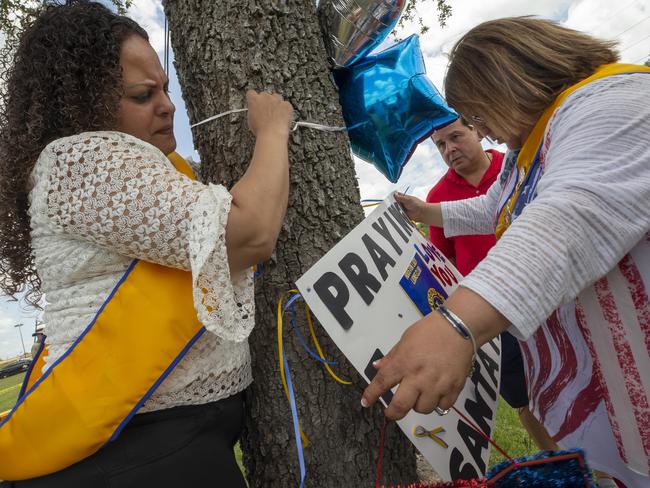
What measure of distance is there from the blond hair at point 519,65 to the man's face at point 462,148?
1.88 metres

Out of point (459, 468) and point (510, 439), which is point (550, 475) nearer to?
point (459, 468)

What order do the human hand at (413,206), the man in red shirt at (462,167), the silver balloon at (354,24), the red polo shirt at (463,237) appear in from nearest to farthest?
the silver balloon at (354,24), the human hand at (413,206), the red polo shirt at (463,237), the man in red shirt at (462,167)

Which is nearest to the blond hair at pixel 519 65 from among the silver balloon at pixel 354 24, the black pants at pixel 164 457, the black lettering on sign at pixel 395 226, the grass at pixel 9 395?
the silver balloon at pixel 354 24

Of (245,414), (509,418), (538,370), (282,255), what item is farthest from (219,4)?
(509,418)

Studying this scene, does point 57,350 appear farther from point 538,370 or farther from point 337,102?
point 538,370

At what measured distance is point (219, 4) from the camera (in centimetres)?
152

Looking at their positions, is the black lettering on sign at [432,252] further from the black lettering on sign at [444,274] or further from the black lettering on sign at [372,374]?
the black lettering on sign at [372,374]

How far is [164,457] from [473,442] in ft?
2.86

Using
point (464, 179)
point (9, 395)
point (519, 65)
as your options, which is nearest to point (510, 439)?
point (464, 179)

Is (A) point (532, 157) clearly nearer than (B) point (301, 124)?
Yes

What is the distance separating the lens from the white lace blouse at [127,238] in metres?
0.98

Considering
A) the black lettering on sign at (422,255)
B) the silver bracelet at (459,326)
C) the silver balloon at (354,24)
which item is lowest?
the black lettering on sign at (422,255)

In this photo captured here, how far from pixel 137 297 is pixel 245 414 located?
0.67 m

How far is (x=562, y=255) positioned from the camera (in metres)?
0.87
